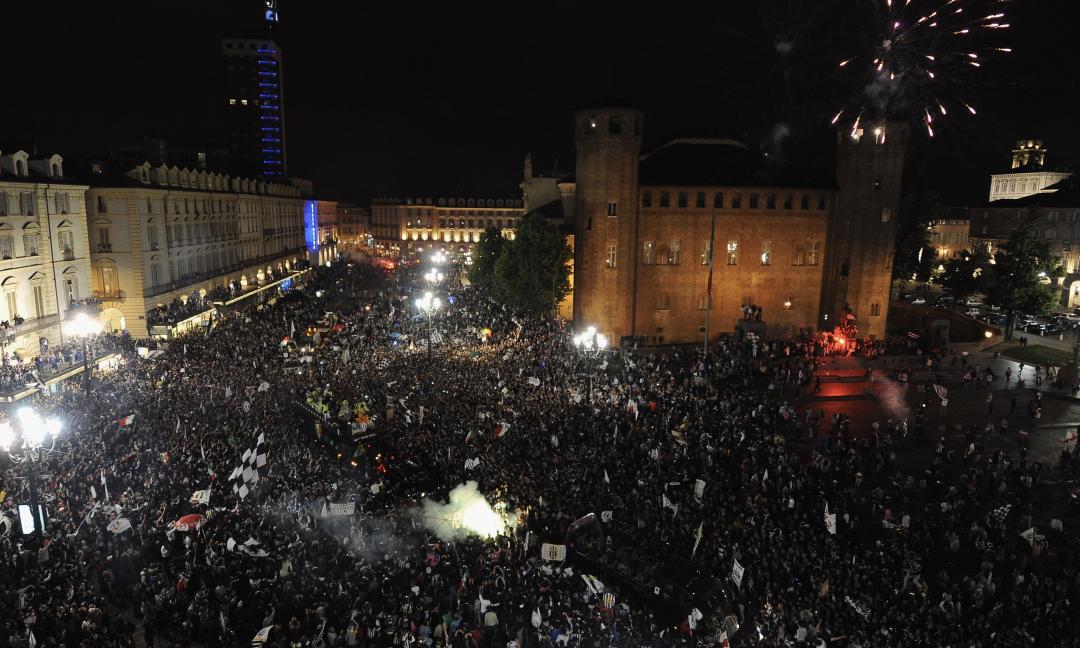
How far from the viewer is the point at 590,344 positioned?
4231 cm

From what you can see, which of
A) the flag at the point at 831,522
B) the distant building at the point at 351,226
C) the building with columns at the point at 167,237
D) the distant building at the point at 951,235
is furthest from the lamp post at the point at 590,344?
the distant building at the point at 351,226

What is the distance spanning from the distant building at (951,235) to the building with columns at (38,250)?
87457mm

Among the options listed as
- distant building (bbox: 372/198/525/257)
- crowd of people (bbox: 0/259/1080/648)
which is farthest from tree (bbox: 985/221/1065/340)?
distant building (bbox: 372/198/525/257)

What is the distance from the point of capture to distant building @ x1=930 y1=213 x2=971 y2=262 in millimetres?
85188

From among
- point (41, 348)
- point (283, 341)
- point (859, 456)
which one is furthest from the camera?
point (283, 341)

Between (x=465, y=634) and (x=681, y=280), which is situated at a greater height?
(x=681, y=280)

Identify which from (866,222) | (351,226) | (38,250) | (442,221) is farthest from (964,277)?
(351,226)

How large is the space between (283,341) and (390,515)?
841 inches

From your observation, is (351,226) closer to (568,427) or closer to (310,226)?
(310,226)

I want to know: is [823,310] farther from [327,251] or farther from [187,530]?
[327,251]

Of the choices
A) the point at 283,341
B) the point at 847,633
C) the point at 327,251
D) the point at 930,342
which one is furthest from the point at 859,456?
the point at 327,251

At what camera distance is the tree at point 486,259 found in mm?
63094

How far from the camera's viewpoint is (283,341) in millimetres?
38219

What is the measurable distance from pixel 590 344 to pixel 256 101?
105 metres
